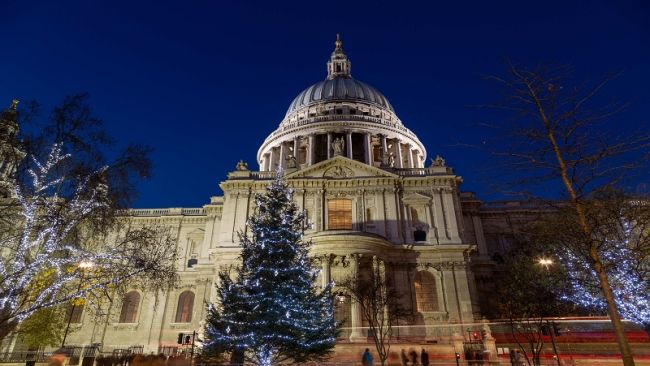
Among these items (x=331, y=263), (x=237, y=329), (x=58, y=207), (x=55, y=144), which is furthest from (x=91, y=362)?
(x=331, y=263)

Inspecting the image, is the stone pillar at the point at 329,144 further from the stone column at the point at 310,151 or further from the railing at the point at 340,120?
the railing at the point at 340,120

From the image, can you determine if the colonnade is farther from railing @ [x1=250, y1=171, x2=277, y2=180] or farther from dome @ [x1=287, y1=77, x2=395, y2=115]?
railing @ [x1=250, y1=171, x2=277, y2=180]

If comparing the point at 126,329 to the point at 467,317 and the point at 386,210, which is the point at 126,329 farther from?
the point at 467,317

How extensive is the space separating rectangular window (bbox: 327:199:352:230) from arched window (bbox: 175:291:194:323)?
15.4 m

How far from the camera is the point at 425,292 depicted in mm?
29859

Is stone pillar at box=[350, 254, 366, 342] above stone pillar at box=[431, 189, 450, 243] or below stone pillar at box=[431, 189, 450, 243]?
below

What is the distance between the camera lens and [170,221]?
40219 mm

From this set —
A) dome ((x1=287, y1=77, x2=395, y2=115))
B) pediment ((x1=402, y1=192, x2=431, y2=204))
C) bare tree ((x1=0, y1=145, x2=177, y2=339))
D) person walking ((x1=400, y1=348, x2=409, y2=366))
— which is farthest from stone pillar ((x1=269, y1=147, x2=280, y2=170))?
bare tree ((x1=0, y1=145, x2=177, y2=339))

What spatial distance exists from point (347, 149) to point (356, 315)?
83.9ft

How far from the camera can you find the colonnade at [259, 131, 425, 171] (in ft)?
159

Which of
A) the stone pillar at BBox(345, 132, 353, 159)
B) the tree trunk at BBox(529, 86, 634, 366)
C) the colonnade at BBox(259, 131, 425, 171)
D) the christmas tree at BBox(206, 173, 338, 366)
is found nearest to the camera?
the tree trunk at BBox(529, 86, 634, 366)

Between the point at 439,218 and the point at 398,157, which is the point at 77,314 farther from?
the point at 398,157

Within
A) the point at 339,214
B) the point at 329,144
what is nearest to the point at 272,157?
the point at 329,144

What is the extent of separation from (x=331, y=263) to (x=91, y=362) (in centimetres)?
1512
